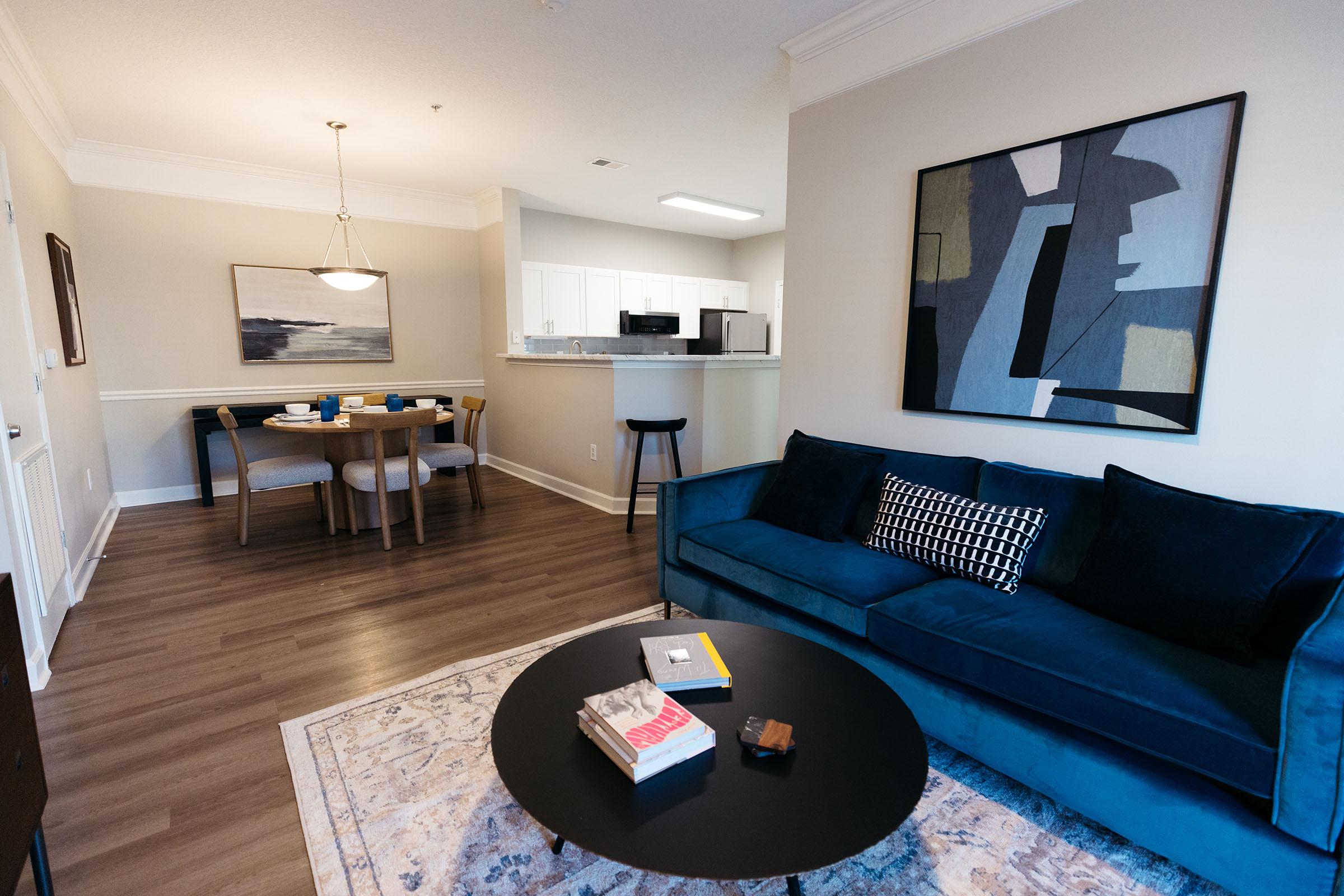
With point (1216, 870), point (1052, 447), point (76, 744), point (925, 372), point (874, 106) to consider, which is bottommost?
point (76, 744)

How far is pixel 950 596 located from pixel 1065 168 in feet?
5.16

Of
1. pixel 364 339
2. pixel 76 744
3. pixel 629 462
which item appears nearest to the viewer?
pixel 76 744

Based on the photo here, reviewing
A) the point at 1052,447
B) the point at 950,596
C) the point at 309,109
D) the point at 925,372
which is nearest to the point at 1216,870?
the point at 950,596

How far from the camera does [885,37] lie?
2.64m

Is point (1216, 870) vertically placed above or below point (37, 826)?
below

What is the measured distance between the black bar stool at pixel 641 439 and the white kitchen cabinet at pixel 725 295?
3.35 metres

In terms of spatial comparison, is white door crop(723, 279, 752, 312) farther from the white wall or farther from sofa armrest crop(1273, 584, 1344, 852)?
sofa armrest crop(1273, 584, 1344, 852)

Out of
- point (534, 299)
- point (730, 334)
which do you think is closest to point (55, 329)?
point (534, 299)

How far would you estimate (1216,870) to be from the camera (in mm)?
1312

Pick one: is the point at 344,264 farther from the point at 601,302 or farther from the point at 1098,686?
the point at 1098,686

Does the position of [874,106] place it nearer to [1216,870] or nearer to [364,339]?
[1216,870]

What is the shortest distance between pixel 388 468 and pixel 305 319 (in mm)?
2363

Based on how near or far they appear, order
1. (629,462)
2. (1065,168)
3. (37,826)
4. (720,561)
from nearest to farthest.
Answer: (37,826) < (1065,168) < (720,561) < (629,462)

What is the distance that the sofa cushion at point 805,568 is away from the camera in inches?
79.0
